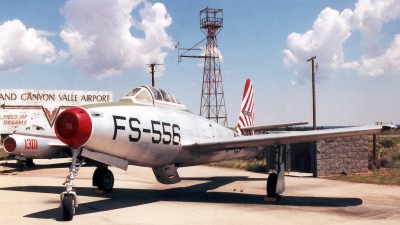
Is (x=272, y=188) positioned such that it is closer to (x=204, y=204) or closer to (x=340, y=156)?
(x=204, y=204)

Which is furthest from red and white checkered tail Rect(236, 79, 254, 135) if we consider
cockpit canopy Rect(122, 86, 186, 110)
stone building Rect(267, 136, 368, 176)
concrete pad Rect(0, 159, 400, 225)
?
cockpit canopy Rect(122, 86, 186, 110)

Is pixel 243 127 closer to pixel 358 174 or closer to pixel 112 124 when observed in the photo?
pixel 358 174

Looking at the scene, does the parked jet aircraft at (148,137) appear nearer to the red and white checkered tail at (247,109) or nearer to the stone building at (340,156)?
the red and white checkered tail at (247,109)

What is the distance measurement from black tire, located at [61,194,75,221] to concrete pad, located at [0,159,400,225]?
0.20 metres

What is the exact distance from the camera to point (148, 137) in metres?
10.1

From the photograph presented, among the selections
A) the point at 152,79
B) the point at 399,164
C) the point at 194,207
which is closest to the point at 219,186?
the point at 194,207

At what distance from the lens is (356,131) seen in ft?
34.0

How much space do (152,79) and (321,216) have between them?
34.0m

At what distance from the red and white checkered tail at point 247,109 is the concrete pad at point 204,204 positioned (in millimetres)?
3119

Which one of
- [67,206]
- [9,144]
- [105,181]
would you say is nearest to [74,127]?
[67,206]

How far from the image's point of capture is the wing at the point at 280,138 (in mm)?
10402

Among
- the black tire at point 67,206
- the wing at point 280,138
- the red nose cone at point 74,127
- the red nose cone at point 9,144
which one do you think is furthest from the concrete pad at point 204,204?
the red nose cone at point 9,144

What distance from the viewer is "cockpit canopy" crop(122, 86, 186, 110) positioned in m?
11.0

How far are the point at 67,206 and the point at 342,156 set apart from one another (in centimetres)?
1480
